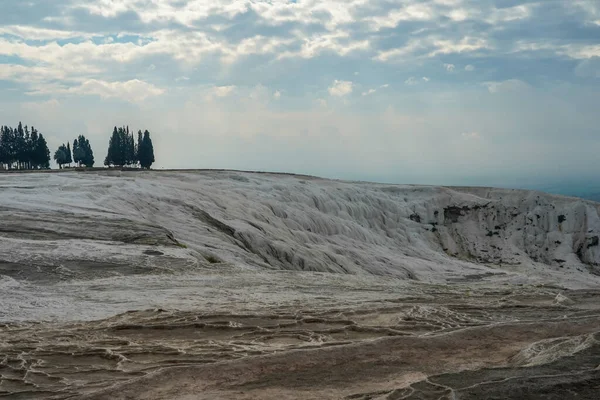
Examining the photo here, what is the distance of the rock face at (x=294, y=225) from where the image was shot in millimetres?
19312

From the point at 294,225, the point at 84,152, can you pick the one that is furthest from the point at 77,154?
the point at 294,225

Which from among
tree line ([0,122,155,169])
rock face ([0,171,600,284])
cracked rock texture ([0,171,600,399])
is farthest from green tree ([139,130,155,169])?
cracked rock texture ([0,171,600,399])

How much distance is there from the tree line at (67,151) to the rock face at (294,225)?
27039mm

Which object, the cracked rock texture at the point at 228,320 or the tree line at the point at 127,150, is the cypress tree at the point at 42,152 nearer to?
the tree line at the point at 127,150

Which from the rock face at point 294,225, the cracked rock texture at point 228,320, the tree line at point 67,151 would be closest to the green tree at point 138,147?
the tree line at point 67,151

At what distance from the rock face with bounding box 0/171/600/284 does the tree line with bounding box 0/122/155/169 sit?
2704cm

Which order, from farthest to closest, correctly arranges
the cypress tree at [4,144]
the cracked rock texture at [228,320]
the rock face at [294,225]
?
the cypress tree at [4,144] < the rock face at [294,225] < the cracked rock texture at [228,320]

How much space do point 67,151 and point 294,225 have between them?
155 ft

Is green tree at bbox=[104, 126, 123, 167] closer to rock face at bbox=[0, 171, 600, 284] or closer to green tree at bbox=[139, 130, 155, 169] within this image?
green tree at bbox=[139, 130, 155, 169]

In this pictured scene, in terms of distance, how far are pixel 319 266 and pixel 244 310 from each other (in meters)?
15.5

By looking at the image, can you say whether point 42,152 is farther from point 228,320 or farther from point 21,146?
point 228,320

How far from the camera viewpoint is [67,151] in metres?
76.3

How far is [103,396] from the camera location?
23.1 feet

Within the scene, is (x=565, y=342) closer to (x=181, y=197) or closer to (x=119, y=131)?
(x=181, y=197)
